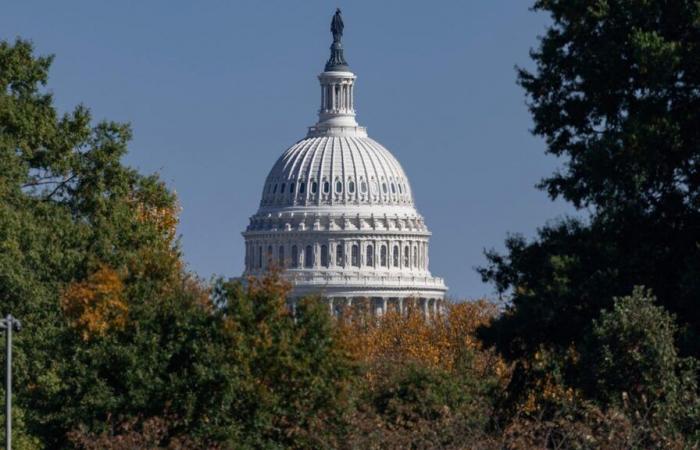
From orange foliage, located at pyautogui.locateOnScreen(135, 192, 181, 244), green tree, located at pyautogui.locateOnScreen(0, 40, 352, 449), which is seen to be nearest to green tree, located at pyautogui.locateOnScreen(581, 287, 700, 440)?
green tree, located at pyautogui.locateOnScreen(0, 40, 352, 449)

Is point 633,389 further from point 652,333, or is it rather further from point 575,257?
point 575,257

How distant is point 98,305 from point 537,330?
354 inches

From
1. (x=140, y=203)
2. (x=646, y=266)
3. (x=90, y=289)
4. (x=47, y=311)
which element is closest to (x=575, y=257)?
(x=646, y=266)

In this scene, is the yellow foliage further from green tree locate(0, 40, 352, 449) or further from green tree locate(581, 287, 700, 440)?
green tree locate(581, 287, 700, 440)

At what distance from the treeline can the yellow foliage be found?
53 millimetres

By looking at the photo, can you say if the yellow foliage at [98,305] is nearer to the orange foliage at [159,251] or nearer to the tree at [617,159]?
the orange foliage at [159,251]

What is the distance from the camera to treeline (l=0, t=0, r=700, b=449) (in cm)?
4341

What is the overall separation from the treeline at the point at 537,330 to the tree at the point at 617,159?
0.04 metres

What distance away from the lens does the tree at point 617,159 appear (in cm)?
4650

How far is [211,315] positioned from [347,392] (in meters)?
2.91

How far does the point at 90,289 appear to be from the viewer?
54.1m

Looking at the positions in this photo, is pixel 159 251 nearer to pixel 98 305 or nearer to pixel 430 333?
pixel 98 305

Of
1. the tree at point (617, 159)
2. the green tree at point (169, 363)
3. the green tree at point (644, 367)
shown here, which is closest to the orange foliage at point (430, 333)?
the green tree at point (169, 363)

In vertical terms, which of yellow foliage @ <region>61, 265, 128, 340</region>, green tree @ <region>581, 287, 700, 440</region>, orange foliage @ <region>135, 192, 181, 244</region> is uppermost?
orange foliage @ <region>135, 192, 181, 244</region>
